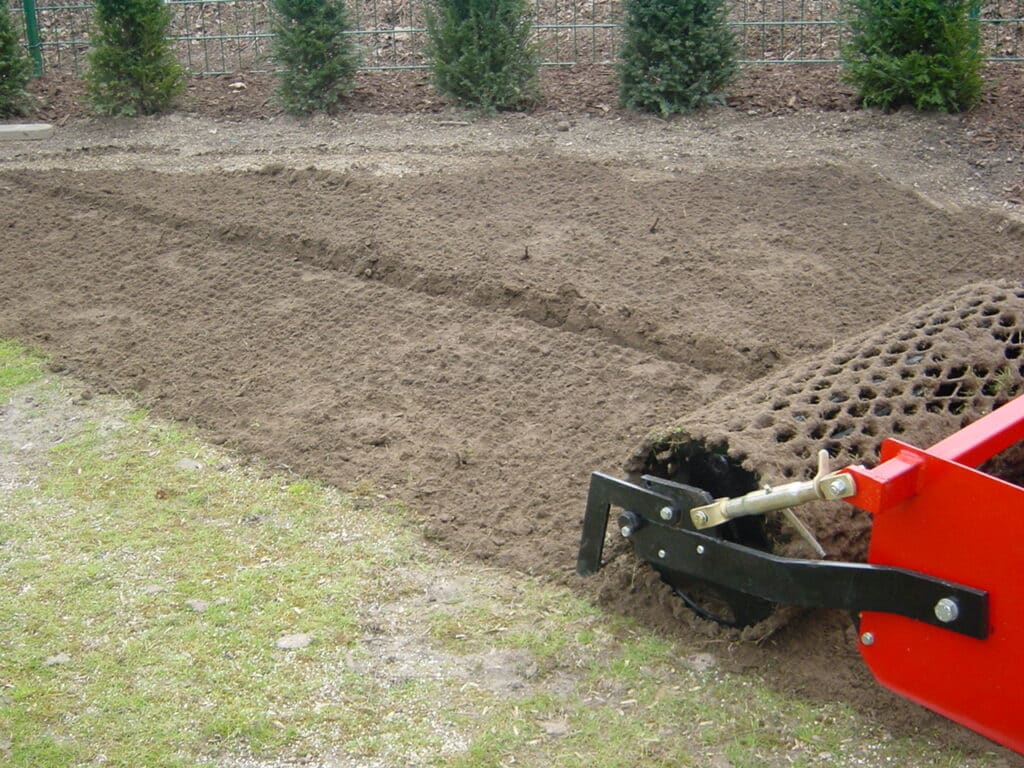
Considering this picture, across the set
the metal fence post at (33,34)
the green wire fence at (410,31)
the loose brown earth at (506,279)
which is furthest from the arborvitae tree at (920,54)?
the metal fence post at (33,34)

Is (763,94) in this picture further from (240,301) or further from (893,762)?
(893,762)

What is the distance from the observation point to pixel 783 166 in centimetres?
816

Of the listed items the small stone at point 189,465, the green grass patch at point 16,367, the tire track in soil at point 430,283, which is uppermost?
the tire track in soil at point 430,283

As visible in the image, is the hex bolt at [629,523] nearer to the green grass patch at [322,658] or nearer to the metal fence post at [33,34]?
the green grass patch at [322,658]

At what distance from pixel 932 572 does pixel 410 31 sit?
10.4m

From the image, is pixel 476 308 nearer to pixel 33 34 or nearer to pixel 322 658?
pixel 322 658

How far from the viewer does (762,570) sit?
121 inches

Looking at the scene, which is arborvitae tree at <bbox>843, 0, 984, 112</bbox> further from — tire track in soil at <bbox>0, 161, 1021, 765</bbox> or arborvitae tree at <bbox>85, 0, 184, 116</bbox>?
arborvitae tree at <bbox>85, 0, 184, 116</bbox>

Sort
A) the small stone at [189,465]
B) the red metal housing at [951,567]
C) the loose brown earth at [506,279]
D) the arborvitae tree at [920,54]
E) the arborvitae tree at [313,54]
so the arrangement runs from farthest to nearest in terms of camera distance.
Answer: the arborvitae tree at [313,54] → the arborvitae tree at [920,54] → the small stone at [189,465] → the loose brown earth at [506,279] → the red metal housing at [951,567]

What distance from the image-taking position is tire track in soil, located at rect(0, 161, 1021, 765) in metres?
4.57

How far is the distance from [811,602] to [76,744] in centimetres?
198

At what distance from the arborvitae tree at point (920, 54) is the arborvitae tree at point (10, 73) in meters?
7.53

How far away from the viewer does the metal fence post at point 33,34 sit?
40.1 ft

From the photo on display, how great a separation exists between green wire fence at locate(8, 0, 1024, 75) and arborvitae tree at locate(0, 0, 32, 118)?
107cm
